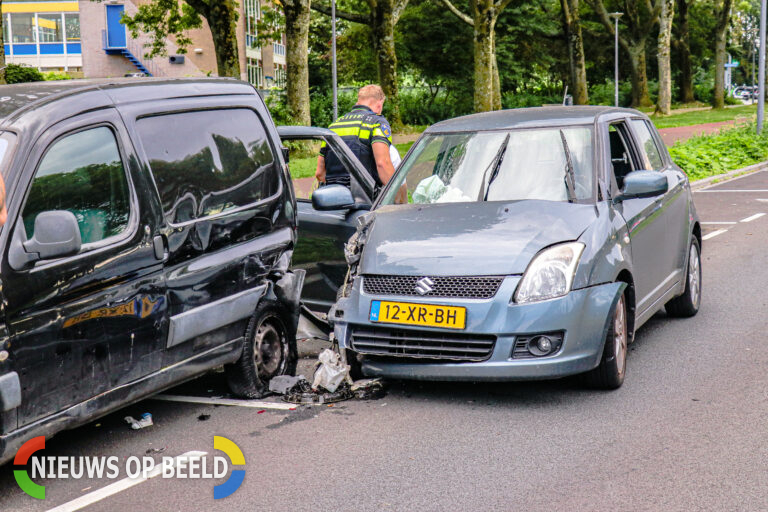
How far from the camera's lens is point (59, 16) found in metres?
59.8

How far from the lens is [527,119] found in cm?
675

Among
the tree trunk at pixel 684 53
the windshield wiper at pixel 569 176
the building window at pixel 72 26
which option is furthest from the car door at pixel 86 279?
the building window at pixel 72 26

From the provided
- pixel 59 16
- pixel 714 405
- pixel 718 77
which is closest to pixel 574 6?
pixel 718 77

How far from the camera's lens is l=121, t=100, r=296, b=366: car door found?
5.11 meters

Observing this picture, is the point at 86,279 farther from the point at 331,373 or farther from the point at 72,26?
the point at 72,26

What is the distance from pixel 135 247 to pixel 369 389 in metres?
1.81

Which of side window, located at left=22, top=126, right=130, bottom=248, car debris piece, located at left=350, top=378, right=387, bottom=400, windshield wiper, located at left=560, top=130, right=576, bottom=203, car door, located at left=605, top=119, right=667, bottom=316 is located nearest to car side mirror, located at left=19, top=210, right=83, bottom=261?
side window, located at left=22, top=126, right=130, bottom=248

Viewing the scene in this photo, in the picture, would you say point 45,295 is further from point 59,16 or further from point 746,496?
point 59,16

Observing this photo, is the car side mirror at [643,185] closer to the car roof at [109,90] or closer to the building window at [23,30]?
the car roof at [109,90]

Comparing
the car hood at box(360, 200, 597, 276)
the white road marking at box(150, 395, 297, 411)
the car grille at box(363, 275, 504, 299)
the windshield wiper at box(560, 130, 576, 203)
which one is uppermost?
the windshield wiper at box(560, 130, 576, 203)

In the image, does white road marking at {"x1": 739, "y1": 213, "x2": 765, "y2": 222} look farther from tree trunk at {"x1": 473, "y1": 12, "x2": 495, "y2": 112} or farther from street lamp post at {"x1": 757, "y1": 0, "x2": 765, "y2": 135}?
tree trunk at {"x1": 473, "y1": 12, "x2": 495, "y2": 112}

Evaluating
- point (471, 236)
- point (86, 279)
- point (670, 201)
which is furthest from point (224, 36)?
point (86, 279)

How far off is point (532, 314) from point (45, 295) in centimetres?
254

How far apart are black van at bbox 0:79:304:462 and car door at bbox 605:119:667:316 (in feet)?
7.25
